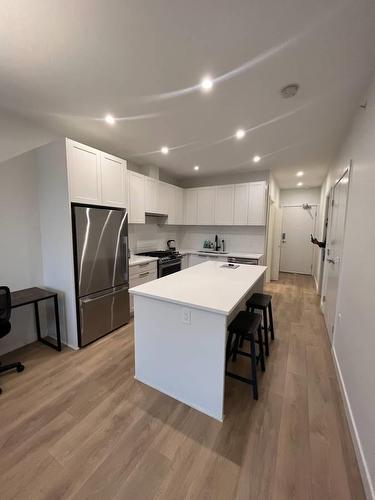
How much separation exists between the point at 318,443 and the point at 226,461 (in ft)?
2.20

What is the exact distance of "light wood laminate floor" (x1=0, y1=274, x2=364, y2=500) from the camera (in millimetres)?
1231

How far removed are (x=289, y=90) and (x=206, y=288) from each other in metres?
1.92

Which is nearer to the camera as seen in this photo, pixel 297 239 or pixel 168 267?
pixel 168 267

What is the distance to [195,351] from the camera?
5.61 feet

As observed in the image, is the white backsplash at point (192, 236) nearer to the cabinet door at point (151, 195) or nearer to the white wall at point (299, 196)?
the cabinet door at point (151, 195)

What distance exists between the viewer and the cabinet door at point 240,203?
459 cm

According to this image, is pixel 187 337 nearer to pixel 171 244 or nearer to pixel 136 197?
pixel 136 197

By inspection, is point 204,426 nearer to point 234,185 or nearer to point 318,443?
point 318,443

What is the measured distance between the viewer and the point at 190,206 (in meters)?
5.20

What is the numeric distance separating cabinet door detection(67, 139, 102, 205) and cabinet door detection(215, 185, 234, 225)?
2.84 meters

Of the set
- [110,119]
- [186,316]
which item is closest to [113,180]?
[110,119]

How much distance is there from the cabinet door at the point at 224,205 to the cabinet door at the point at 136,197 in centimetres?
179

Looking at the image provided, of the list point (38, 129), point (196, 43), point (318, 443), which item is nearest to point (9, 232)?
point (38, 129)

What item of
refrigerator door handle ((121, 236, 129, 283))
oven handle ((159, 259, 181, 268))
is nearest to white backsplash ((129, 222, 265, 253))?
oven handle ((159, 259, 181, 268))
